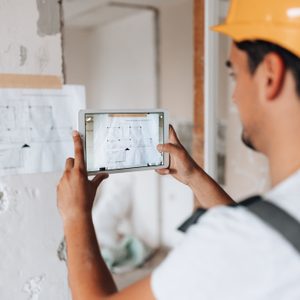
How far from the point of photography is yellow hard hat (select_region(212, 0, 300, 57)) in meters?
0.68

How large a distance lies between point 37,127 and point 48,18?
286 mm

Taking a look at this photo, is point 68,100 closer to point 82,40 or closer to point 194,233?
point 194,233

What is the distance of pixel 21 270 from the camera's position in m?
1.08

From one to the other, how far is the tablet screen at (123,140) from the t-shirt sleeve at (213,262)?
402mm

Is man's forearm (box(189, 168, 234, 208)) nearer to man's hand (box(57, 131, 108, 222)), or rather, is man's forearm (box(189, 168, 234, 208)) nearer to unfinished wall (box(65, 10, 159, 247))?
man's hand (box(57, 131, 108, 222))

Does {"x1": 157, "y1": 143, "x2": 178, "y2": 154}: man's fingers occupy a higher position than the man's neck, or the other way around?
the man's neck

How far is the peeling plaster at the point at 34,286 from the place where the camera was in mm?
1093

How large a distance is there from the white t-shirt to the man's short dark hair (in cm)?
20

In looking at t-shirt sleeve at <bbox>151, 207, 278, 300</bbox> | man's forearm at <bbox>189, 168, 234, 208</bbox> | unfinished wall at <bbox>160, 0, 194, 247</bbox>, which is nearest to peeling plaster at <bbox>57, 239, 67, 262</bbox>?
man's forearm at <bbox>189, 168, 234, 208</bbox>

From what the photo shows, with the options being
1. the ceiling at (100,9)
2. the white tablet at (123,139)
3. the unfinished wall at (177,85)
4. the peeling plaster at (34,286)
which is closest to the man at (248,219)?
the white tablet at (123,139)

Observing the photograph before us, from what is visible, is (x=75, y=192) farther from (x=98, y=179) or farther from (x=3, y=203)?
(x=3, y=203)

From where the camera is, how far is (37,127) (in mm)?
1075

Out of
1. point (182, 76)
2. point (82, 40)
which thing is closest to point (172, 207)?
point (182, 76)

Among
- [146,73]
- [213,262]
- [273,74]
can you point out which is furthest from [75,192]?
[146,73]
